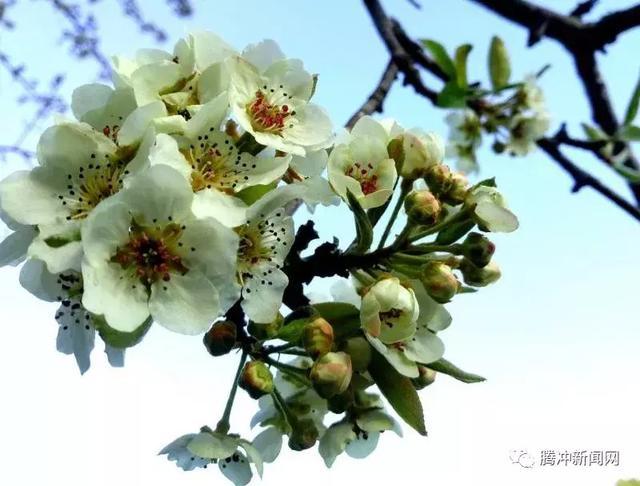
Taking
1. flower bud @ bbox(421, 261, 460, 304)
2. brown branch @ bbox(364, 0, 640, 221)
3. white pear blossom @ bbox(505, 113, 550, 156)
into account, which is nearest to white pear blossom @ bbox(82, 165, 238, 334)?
flower bud @ bbox(421, 261, 460, 304)

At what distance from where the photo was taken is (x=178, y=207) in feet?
3.61

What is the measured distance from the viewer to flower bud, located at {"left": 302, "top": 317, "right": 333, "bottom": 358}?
3.93 ft

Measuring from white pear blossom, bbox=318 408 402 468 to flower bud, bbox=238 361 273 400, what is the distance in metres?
0.26

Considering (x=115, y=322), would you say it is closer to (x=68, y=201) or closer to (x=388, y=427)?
(x=68, y=201)

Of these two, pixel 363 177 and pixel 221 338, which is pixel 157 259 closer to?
pixel 221 338

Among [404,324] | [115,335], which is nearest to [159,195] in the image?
[115,335]

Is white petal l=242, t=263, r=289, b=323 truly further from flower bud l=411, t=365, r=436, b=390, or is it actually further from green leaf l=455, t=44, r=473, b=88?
green leaf l=455, t=44, r=473, b=88

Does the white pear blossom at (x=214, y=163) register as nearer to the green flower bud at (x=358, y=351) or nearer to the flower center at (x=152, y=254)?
the flower center at (x=152, y=254)

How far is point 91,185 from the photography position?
3.84 ft

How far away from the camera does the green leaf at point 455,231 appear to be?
1325 millimetres

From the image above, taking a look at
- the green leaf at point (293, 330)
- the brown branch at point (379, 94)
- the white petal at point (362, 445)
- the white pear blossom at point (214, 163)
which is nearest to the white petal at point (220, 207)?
the white pear blossom at point (214, 163)

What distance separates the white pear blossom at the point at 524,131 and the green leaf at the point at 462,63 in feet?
3.00

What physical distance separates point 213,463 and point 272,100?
659 millimetres

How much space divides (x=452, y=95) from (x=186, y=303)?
4.98ft
